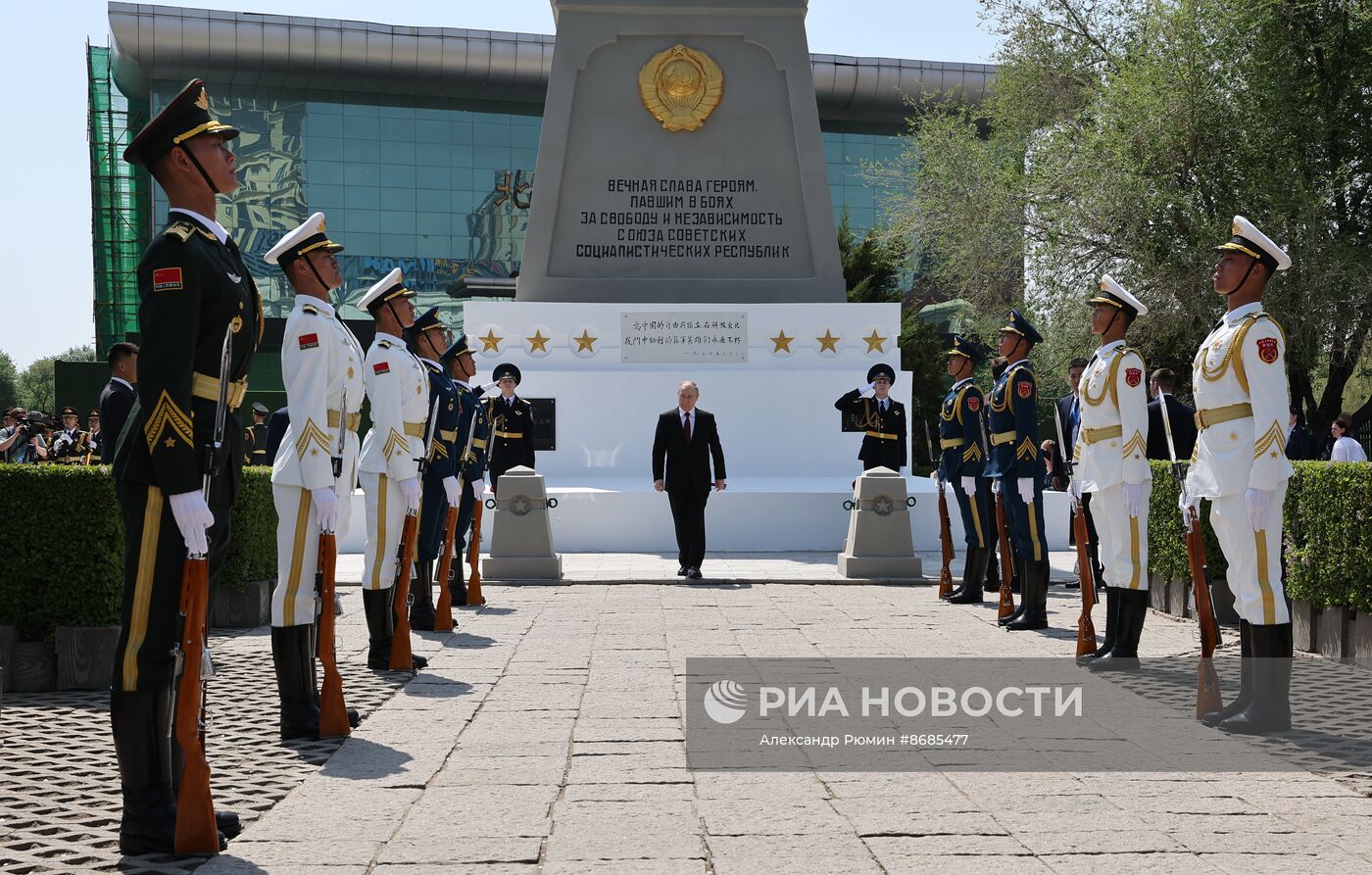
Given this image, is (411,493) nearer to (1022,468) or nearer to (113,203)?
(1022,468)

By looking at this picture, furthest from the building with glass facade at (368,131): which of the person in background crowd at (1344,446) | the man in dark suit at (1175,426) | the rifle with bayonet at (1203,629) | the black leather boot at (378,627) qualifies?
the rifle with bayonet at (1203,629)

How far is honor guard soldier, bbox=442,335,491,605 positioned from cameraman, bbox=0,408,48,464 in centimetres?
991

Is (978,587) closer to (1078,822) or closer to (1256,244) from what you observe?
(1256,244)

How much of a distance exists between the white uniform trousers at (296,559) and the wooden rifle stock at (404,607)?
1580 millimetres

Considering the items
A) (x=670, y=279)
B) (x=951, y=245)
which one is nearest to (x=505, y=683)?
(x=670, y=279)

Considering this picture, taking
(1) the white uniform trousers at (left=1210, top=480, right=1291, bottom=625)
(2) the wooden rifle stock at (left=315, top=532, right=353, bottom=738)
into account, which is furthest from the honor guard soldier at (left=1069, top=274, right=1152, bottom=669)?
(2) the wooden rifle stock at (left=315, top=532, right=353, bottom=738)

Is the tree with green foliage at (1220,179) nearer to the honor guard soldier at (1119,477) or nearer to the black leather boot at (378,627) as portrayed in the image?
the honor guard soldier at (1119,477)

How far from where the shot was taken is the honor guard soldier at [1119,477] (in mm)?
7566

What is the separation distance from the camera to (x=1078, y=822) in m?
4.29

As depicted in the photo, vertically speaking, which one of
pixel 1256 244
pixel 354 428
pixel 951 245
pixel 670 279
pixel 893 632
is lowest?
pixel 893 632

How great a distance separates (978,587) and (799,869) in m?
7.77

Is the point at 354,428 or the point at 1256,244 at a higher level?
the point at 1256,244

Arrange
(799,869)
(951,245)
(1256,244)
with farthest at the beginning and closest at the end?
(951,245), (1256,244), (799,869)

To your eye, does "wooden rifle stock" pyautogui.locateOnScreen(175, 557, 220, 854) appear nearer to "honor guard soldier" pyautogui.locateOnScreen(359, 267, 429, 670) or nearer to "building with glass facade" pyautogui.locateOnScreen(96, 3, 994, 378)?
"honor guard soldier" pyautogui.locateOnScreen(359, 267, 429, 670)
